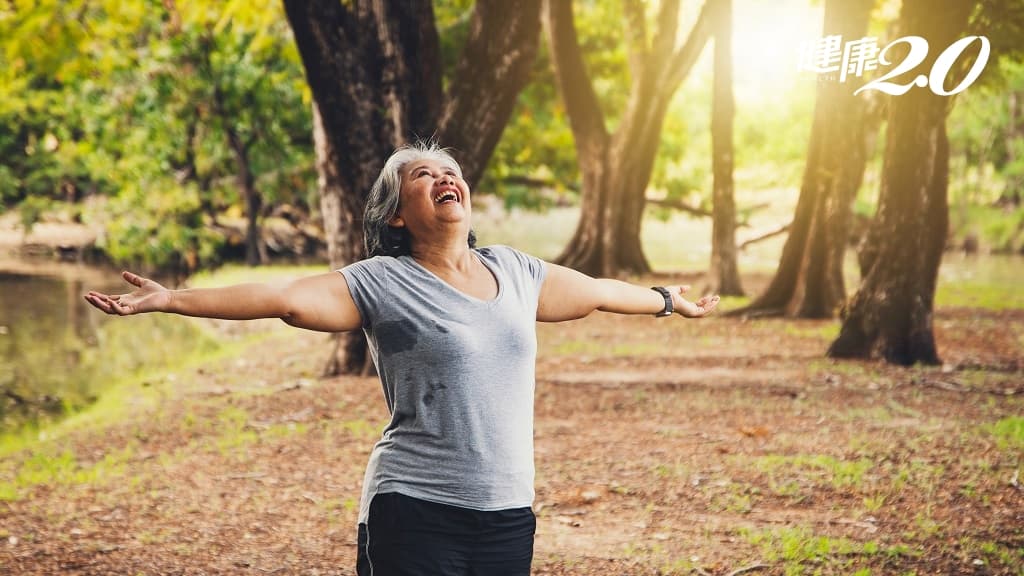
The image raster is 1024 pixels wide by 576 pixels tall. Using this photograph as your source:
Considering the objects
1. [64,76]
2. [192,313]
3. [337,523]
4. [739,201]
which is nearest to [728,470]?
[337,523]

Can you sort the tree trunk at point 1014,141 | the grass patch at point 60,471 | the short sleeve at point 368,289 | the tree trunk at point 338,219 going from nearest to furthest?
the short sleeve at point 368,289, the grass patch at point 60,471, the tree trunk at point 338,219, the tree trunk at point 1014,141


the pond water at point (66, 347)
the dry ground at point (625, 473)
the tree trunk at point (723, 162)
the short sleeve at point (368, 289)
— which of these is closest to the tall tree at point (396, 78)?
the dry ground at point (625, 473)

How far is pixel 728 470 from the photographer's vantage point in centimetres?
668

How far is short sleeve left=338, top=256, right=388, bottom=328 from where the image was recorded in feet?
9.56

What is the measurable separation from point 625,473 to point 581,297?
358 cm

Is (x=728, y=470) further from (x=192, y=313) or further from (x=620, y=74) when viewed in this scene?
(x=620, y=74)

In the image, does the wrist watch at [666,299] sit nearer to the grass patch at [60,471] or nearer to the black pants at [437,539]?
the black pants at [437,539]

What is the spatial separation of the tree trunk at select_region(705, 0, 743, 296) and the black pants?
14.6 m

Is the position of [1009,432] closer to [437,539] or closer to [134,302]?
[437,539]

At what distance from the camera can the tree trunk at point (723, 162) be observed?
17.0 meters

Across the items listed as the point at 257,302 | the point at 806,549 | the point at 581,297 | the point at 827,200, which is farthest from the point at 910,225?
the point at 257,302

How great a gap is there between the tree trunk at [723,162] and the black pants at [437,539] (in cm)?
1462

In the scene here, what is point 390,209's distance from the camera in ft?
10.3

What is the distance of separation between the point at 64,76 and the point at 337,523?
9.37 meters
